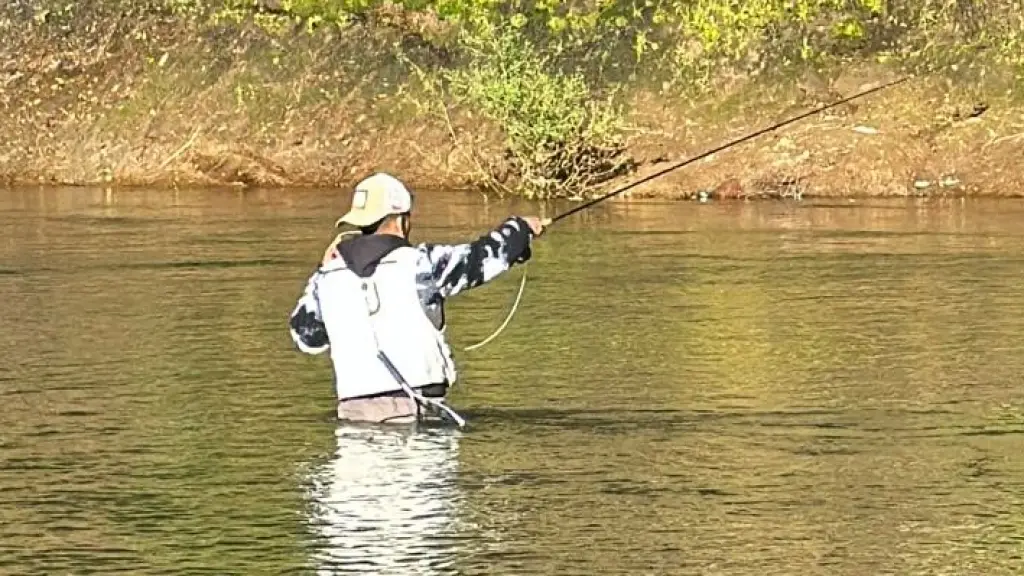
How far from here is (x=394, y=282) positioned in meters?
11.8

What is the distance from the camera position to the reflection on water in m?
9.60

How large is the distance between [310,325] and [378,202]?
2.50 ft

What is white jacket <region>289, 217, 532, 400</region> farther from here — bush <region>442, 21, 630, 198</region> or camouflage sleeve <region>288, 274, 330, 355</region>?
bush <region>442, 21, 630, 198</region>

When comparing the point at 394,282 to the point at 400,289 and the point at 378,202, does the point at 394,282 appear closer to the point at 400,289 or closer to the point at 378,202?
the point at 400,289

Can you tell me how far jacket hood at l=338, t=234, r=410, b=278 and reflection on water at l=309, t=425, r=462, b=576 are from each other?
0.86 meters

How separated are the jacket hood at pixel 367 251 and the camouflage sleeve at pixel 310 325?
296 millimetres

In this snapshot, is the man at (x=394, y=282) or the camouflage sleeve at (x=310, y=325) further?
the camouflage sleeve at (x=310, y=325)

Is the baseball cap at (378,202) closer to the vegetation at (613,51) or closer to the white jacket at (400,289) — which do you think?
the white jacket at (400,289)

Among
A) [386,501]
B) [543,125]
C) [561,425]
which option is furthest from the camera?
[543,125]

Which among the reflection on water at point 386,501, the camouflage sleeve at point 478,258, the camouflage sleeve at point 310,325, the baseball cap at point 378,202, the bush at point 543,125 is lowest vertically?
the reflection on water at point 386,501

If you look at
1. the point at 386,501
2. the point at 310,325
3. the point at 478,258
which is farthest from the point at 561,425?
the point at 386,501

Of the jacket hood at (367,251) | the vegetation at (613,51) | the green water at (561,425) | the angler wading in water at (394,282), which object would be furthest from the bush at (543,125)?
the jacket hood at (367,251)

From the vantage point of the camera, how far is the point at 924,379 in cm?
1423

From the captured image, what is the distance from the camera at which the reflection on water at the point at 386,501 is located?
31.5 ft
